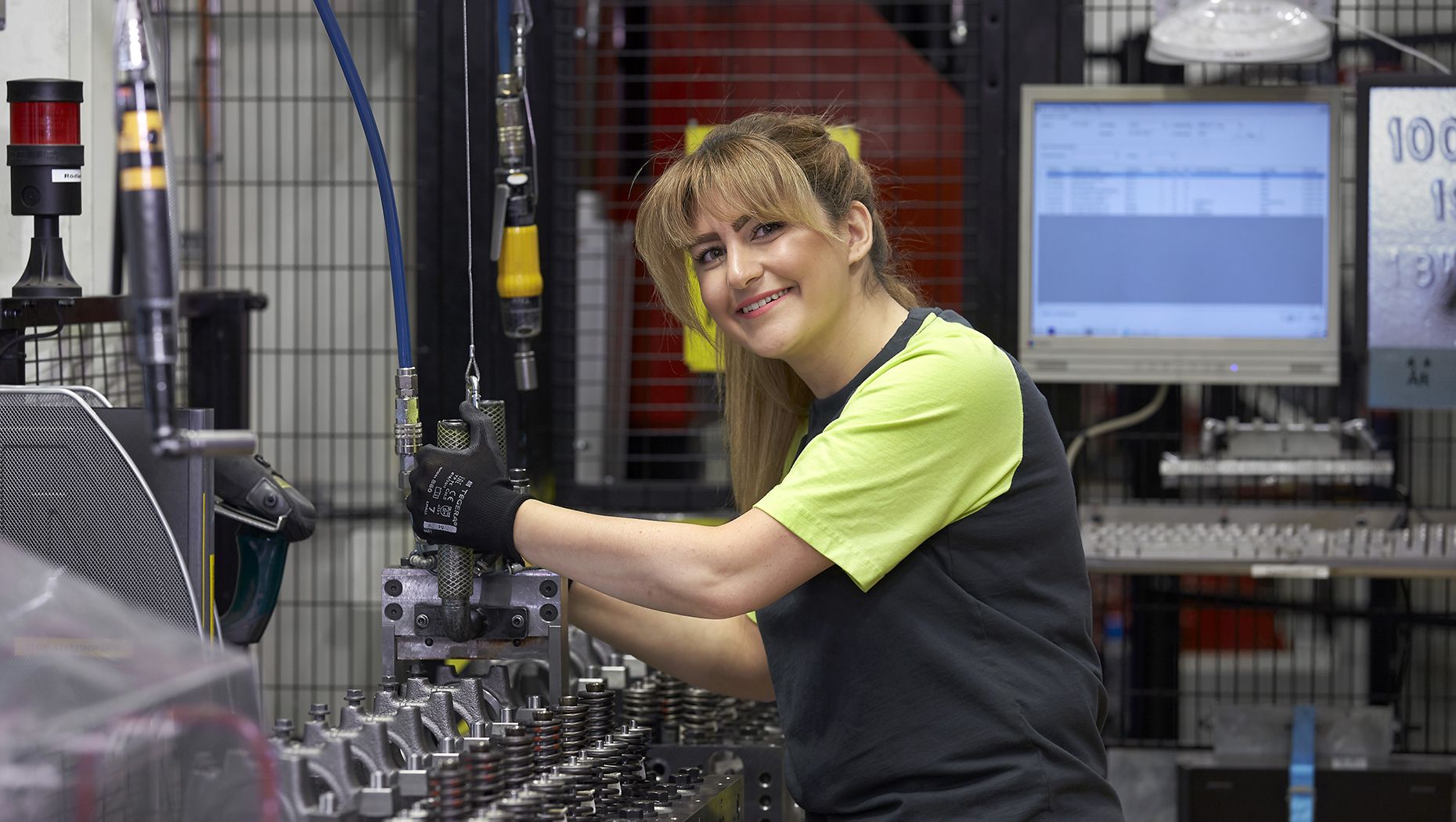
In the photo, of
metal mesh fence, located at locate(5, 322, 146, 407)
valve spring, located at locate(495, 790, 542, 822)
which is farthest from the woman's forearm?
metal mesh fence, located at locate(5, 322, 146, 407)

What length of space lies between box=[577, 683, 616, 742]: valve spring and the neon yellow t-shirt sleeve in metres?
0.33

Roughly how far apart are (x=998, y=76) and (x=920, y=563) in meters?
1.78

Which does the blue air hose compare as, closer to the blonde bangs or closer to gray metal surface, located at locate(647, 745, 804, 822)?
the blonde bangs

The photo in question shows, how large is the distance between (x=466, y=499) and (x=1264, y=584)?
7.86ft

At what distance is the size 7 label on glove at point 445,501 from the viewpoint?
1704 millimetres

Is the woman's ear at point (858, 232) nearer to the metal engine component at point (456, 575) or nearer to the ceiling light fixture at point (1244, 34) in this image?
the metal engine component at point (456, 575)

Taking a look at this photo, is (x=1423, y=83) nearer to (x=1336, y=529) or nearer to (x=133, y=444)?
(x=1336, y=529)

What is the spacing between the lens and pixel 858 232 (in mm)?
1876

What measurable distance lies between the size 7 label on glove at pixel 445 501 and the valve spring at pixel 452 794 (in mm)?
338

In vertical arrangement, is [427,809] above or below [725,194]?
below

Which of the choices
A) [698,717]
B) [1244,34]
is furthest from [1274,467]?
[698,717]

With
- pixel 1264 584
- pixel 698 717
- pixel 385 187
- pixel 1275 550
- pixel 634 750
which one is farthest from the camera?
pixel 1264 584

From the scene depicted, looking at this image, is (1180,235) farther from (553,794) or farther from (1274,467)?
(553,794)

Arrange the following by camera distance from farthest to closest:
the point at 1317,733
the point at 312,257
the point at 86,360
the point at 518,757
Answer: the point at 312,257 → the point at 1317,733 → the point at 86,360 → the point at 518,757
